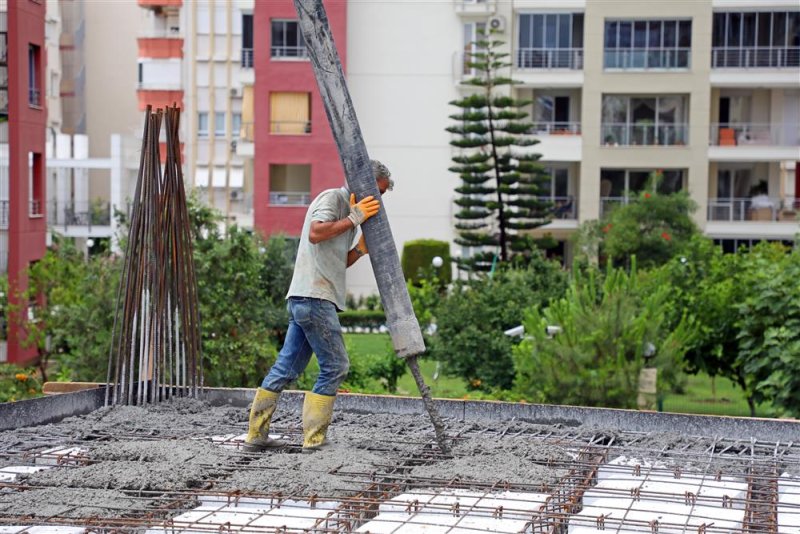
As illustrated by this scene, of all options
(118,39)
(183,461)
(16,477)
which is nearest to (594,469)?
(183,461)

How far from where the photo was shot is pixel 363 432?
7926mm

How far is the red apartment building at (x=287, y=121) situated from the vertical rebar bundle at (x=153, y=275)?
1140 inches

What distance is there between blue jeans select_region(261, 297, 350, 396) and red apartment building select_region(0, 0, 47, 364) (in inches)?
707

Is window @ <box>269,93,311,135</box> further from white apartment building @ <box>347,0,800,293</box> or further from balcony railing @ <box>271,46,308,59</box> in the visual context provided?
white apartment building @ <box>347,0,800,293</box>

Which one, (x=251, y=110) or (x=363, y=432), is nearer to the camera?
(x=363, y=432)

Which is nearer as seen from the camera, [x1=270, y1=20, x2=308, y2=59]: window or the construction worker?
the construction worker

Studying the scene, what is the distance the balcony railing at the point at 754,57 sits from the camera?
123 ft

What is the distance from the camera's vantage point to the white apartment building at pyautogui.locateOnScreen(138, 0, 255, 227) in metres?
45.8

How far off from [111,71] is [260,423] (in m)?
46.4

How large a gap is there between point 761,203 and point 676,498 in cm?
3373

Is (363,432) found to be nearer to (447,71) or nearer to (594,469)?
(594,469)

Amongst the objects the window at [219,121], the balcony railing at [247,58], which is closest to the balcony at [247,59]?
the balcony railing at [247,58]

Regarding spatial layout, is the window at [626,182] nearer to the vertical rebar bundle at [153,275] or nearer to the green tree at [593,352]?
the green tree at [593,352]

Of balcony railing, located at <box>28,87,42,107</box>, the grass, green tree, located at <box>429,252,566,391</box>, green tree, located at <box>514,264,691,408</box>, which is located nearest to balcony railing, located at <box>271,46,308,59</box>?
Result: balcony railing, located at <box>28,87,42,107</box>
